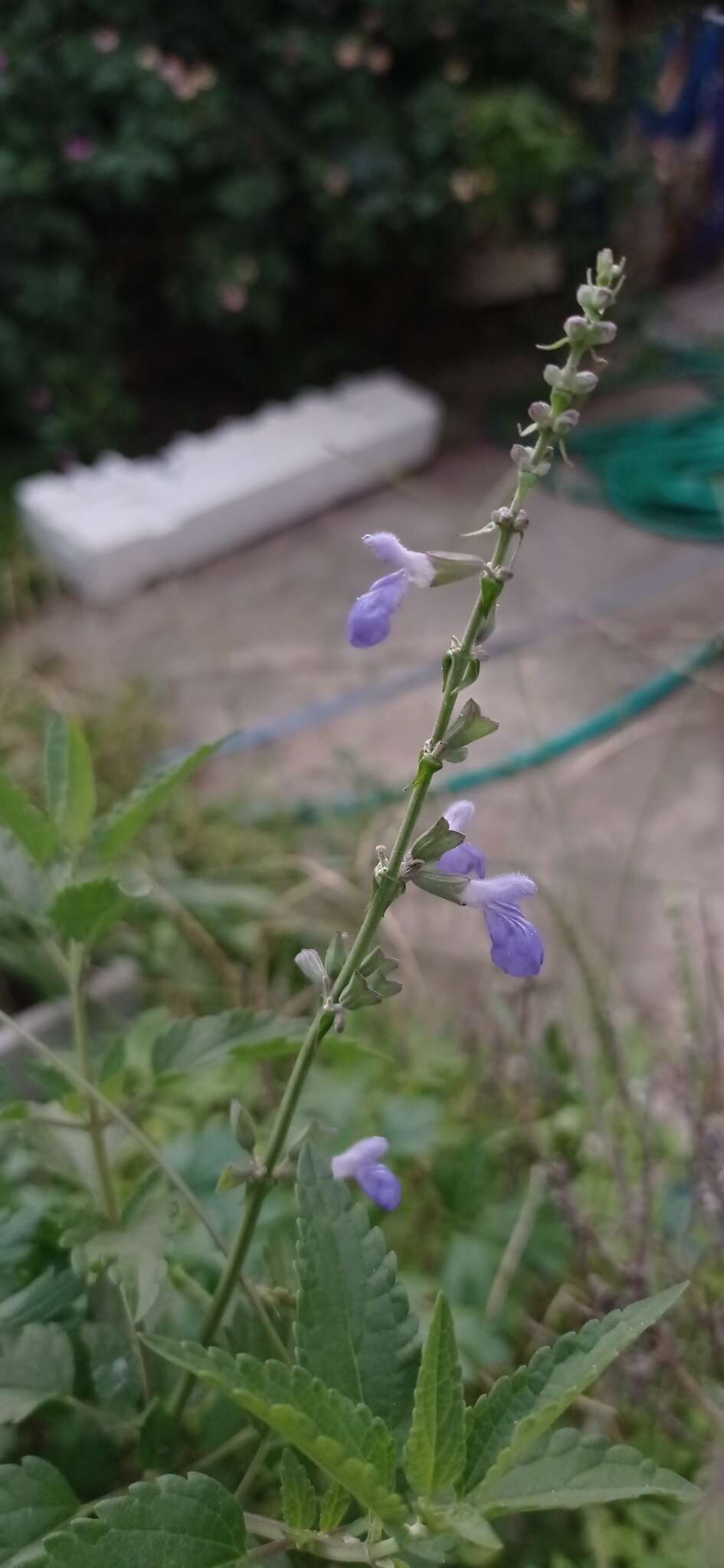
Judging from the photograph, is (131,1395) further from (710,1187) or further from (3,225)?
(3,225)

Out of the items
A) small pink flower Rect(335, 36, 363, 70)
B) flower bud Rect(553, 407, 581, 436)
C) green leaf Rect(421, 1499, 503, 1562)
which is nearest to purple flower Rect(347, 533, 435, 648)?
flower bud Rect(553, 407, 581, 436)

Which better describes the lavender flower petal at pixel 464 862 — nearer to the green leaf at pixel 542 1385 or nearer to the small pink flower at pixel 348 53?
the green leaf at pixel 542 1385

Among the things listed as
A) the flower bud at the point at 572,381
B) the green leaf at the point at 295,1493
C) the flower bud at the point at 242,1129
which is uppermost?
the flower bud at the point at 572,381

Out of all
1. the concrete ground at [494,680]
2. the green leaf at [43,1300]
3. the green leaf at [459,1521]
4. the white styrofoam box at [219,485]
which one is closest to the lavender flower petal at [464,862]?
the green leaf at [459,1521]

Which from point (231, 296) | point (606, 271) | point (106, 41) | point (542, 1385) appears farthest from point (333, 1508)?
point (106, 41)

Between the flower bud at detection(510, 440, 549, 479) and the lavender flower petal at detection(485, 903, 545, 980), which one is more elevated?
the flower bud at detection(510, 440, 549, 479)

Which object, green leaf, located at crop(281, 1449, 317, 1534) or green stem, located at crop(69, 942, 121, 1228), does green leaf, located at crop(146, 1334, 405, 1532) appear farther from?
green stem, located at crop(69, 942, 121, 1228)
